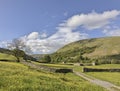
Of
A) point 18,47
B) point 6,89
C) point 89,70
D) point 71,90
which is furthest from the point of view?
point 18,47

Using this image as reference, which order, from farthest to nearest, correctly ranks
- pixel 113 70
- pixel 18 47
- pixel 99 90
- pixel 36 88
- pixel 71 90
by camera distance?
pixel 18 47 < pixel 113 70 < pixel 99 90 < pixel 71 90 < pixel 36 88

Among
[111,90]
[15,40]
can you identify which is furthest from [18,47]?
[111,90]

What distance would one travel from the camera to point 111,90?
3812 cm

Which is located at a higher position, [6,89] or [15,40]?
[15,40]

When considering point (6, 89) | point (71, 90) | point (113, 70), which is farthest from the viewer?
point (113, 70)

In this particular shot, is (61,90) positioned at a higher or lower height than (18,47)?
lower

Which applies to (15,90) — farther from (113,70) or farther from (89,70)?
(113,70)

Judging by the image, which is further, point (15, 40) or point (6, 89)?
point (15, 40)

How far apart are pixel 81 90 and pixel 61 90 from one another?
3277 millimetres

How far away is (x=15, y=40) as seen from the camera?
476ft

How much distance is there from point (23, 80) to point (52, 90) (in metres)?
5.34

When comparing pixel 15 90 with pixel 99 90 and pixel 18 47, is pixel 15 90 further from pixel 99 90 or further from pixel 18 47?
pixel 18 47

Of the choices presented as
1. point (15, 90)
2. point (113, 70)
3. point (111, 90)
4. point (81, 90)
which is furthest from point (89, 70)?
point (15, 90)

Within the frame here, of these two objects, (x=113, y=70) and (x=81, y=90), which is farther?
(x=113, y=70)
